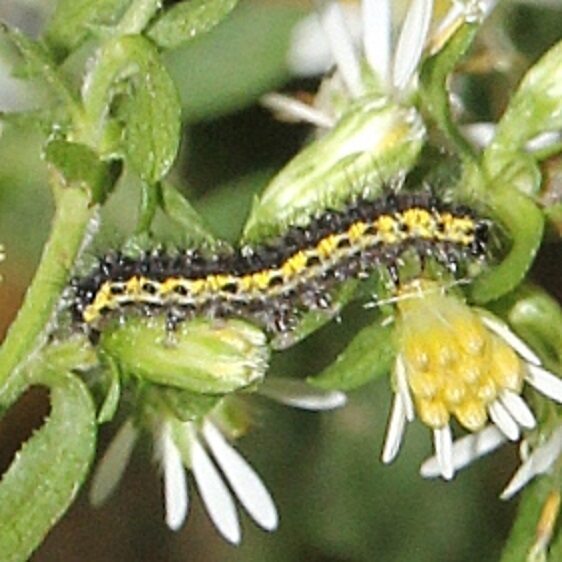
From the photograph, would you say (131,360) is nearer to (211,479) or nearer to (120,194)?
(211,479)

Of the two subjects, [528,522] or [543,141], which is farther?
[528,522]

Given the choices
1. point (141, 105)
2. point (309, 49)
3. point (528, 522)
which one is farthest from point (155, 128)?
point (309, 49)

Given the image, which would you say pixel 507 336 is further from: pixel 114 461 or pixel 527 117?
pixel 114 461

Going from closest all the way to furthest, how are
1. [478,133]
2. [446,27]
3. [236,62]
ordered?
[446,27]
[478,133]
[236,62]

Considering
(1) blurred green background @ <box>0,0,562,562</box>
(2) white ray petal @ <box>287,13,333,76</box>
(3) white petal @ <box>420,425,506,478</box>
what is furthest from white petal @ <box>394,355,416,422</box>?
(2) white ray petal @ <box>287,13,333,76</box>

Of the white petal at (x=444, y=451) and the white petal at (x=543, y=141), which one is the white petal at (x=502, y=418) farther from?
the white petal at (x=543, y=141)

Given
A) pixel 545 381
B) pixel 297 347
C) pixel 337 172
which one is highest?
pixel 337 172

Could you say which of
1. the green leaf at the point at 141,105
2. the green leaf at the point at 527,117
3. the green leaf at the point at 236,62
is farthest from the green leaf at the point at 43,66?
the green leaf at the point at 236,62

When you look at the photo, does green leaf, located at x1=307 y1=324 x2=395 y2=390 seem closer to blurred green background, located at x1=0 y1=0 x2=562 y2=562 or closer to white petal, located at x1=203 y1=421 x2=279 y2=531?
white petal, located at x1=203 y1=421 x2=279 y2=531
